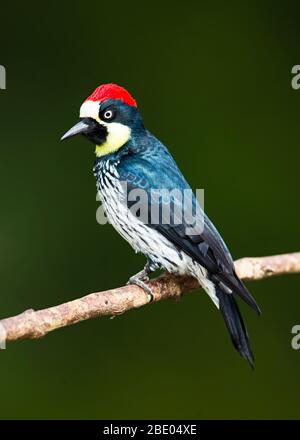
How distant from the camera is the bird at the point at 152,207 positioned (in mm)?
3480

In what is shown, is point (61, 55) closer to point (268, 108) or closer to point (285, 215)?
point (268, 108)

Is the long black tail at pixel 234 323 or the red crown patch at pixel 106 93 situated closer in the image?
the long black tail at pixel 234 323

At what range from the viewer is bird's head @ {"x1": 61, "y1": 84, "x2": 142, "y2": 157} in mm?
3713

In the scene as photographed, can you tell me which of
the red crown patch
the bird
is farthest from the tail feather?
the red crown patch

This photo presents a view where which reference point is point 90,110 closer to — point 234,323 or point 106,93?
point 106,93

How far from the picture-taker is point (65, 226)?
15.8 feet

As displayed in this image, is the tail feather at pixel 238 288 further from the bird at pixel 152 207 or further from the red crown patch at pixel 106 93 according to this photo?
the red crown patch at pixel 106 93

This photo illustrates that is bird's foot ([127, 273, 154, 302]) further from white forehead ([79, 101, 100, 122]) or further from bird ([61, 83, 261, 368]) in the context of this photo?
white forehead ([79, 101, 100, 122])

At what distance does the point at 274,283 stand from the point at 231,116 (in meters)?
1.07

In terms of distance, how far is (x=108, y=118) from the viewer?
3744 millimetres

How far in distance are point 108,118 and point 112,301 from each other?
3.15 ft

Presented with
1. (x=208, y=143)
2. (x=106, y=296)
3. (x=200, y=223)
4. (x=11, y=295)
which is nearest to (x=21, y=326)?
(x=106, y=296)

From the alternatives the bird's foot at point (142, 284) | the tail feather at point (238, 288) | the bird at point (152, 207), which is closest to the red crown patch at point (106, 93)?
the bird at point (152, 207)

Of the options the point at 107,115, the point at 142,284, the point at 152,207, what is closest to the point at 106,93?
the point at 107,115
